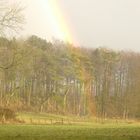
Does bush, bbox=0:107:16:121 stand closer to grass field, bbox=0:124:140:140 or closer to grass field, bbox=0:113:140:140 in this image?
grass field, bbox=0:113:140:140

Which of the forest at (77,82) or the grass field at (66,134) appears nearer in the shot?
the grass field at (66,134)

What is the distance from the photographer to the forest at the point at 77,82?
3482 inches

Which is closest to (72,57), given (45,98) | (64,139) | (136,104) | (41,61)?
(41,61)

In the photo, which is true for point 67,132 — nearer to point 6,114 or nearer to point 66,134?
point 66,134

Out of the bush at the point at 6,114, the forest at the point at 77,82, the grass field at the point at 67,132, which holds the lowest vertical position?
the grass field at the point at 67,132

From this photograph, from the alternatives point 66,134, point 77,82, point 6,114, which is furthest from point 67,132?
point 77,82

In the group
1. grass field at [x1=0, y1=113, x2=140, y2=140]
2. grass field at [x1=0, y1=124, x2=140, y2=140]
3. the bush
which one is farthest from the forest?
grass field at [x1=0, y1=124, x2=140, y2=140]

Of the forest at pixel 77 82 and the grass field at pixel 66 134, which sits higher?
the forest at pixel 77 82

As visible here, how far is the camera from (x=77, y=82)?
95562 mm

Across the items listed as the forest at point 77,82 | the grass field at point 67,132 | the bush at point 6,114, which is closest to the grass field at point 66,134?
the grass field at point 67,132

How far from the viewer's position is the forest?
88438 millimetres

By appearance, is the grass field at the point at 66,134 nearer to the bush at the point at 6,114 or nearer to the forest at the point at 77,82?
the bush at the point at 6,114

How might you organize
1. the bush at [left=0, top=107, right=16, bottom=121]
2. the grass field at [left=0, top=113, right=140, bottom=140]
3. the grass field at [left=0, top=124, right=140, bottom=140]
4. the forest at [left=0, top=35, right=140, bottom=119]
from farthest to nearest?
the forest at [left=0, top=35, right=140, bottom=119]
the bush at [left=0, top=107, right=16, bottom=121]
the grass field at [left=0, top=113, right=140, bottom=140]
the grass field at [left=0, top=124, right=140, bottom=140]

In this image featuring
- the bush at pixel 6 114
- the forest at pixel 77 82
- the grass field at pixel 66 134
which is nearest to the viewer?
the grass field at pixel 66 134
